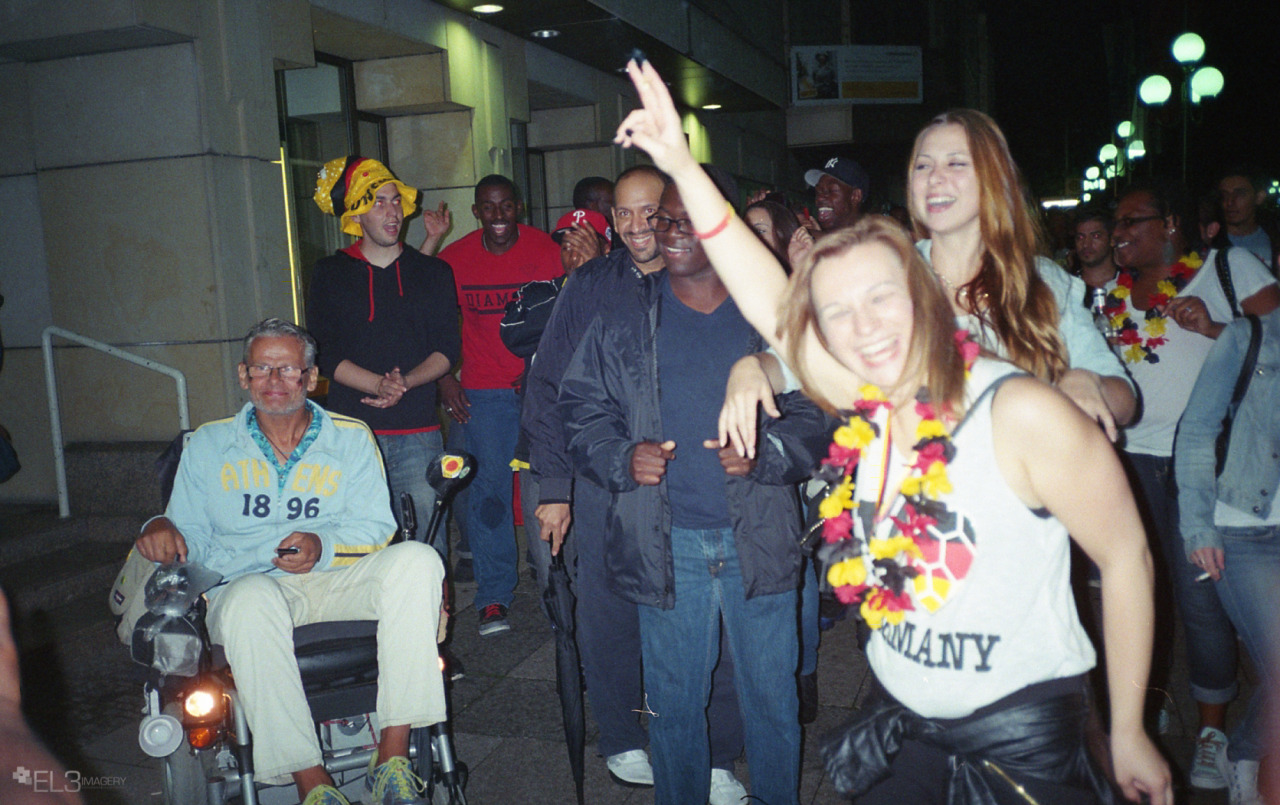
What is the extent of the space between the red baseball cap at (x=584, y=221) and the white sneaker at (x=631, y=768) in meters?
2.46

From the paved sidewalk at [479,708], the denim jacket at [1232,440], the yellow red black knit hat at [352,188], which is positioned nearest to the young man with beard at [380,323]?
the yellow red black knit hat at [352,188]

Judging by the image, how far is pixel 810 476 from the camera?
2.83 meters

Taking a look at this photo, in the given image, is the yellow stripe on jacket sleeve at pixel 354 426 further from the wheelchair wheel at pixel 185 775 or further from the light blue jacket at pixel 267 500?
the wheelchair wheel at pixel 185 775

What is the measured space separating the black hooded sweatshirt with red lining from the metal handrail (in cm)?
151

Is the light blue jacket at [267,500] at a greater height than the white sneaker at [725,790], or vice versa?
the light blue jacket at [267,500]

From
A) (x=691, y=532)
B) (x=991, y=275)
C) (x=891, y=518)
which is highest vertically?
(x=991, y=275)

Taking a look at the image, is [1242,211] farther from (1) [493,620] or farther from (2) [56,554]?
(2) [56,554]

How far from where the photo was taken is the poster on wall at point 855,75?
21.0 m

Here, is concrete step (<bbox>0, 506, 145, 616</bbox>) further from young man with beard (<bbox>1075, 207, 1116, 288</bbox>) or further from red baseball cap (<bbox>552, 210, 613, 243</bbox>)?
young man with beard (<bbox>1075, 207, 1116, 288</bbox>)

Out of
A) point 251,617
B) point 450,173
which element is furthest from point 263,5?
point 251,617

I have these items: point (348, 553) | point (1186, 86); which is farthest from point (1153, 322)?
point (1186, 86)

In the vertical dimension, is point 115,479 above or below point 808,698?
above

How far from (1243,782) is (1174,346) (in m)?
1.67

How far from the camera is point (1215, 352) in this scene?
122 inches
